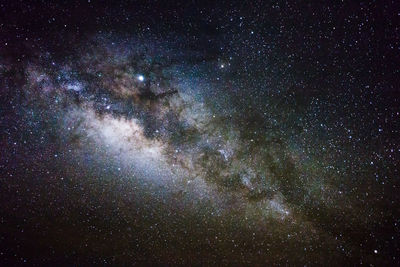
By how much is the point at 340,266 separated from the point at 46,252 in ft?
77.5

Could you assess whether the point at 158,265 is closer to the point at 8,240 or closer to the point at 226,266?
the point at 226,266

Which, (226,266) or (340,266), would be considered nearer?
(340,266)

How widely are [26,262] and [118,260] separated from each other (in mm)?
7703

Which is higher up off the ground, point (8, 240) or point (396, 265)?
point (396, 265)

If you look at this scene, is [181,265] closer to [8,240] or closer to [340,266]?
[8,240]

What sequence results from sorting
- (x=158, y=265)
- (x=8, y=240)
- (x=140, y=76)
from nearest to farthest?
(x=140, y=76)
(x=8, y=240)
(x=158, y=265)

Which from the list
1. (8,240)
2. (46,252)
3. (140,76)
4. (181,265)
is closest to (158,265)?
(181,265)

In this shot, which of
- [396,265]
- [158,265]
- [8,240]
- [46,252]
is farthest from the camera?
[158,265]

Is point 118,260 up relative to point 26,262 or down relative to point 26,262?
up

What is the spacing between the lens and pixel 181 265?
81.3ft

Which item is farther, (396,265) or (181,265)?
(181,265)

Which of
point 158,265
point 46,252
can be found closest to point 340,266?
point 158,265

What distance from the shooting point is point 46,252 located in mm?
23656

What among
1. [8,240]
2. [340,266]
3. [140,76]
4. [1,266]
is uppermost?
[140,76]
